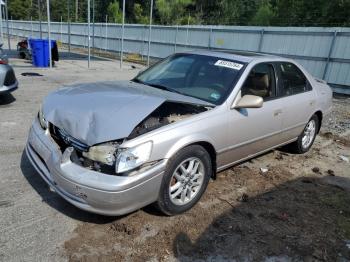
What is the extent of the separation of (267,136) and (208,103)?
3.86 feet

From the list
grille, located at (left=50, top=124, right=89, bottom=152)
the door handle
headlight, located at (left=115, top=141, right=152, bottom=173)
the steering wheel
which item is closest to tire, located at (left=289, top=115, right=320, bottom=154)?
the door handle

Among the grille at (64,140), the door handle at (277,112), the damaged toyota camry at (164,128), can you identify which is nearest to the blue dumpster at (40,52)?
the damaged toyota camry at (164,128)

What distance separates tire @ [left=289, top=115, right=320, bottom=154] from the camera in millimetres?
5445

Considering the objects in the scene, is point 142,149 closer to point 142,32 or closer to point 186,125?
point 186,125

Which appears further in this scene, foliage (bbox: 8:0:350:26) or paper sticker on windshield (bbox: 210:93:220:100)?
foliage (bbox: 8:0:350:26)

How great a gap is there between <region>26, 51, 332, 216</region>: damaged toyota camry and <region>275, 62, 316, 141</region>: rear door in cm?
2

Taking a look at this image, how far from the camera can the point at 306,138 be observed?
18.4 feet

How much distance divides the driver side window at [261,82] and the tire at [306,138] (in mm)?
1296

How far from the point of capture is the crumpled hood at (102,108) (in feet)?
9.76

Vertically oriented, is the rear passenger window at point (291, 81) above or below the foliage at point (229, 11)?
below

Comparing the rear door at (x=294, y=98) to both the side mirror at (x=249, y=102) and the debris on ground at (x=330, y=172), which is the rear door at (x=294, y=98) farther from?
the side mirror at (x=249, y=102)

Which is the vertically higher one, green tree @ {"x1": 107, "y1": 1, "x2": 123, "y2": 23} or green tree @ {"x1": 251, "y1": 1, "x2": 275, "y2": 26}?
green tree @ {"x1": 251, "y1": 1, "x2": 275, "y2": 26}

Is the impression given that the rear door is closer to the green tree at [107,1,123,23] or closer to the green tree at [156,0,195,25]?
the green tree at [156,0,195,25]

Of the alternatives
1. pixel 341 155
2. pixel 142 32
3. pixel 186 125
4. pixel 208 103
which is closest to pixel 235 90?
pixel 208 103
